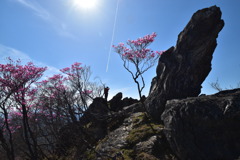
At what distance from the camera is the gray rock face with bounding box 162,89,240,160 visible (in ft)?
17.5

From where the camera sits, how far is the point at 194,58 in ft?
35.9

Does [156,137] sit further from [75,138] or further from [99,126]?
[75,138]

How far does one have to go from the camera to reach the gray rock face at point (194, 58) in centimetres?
1077

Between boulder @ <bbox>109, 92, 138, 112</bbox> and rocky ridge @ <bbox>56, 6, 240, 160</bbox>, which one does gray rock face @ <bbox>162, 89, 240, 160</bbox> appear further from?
boulder @ <bbox>109, 92, 138, 112</bbox>

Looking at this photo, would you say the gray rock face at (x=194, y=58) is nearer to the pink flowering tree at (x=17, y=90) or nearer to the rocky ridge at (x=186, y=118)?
the rocky ridge at (x=186, y=118)

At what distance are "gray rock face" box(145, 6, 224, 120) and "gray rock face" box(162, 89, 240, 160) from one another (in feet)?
15.0

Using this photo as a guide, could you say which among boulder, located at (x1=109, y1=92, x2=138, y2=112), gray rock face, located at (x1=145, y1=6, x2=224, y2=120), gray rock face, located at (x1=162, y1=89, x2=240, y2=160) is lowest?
gray rock face, located at (x1=162, y1=89, x2=240, y2=160)

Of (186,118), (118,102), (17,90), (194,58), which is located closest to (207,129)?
(186,118)

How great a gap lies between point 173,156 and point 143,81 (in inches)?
349

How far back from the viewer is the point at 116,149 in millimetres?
9812

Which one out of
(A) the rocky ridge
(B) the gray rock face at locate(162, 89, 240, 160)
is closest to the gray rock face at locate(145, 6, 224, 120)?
(A) the rocky ridge

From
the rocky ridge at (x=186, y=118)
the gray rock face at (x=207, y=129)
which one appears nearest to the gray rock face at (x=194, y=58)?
the rocky ridge at (x=186, y=118)

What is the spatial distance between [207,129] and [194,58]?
6.85 metres

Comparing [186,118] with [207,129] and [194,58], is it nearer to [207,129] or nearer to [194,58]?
[207,129]
